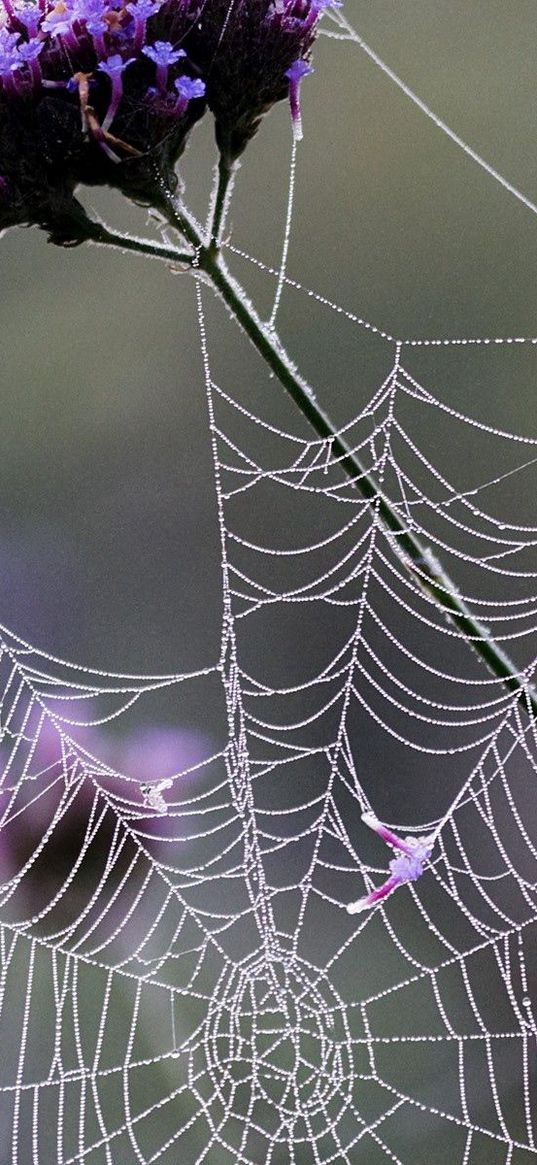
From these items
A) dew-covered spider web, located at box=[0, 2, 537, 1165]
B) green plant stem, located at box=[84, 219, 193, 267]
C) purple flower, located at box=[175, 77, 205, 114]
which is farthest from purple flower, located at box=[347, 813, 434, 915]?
purple flower, located at box=[175, 77, 205, 114]

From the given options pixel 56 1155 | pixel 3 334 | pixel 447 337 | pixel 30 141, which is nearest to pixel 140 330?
pixel 3 334

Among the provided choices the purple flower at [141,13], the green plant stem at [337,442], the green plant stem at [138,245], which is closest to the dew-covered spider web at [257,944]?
the green plant stem at [337,442]

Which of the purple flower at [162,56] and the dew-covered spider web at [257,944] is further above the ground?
the purple flower at [162,56]

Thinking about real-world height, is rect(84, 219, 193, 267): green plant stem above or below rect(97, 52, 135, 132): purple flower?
below

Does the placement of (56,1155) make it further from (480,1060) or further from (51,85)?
(51,85)

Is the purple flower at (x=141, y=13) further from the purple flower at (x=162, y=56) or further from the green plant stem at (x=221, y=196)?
the green plant stem at (x=221, y=196)

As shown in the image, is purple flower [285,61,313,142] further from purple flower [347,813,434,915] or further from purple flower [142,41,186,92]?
purple flower [347,813,434,915]
